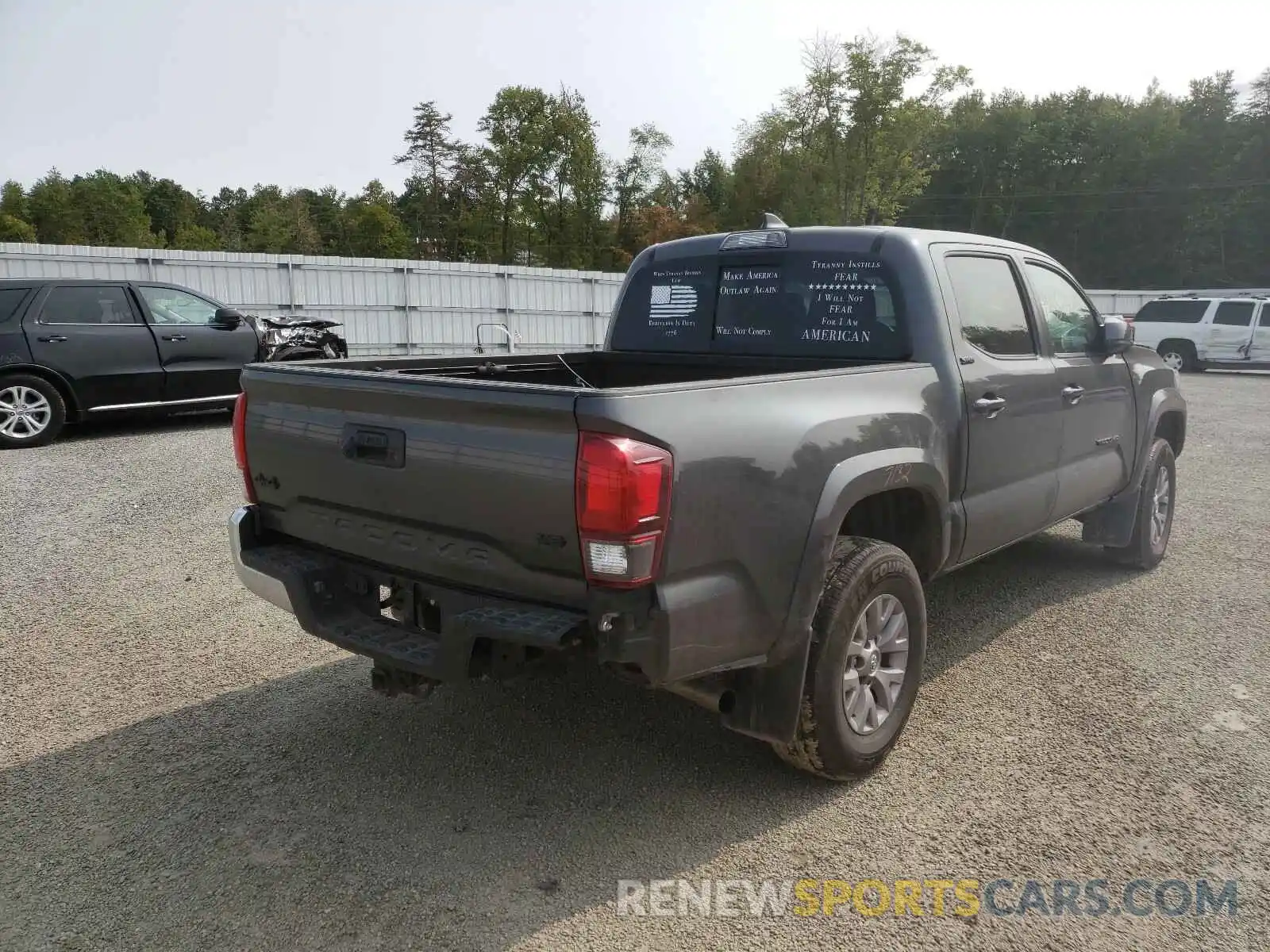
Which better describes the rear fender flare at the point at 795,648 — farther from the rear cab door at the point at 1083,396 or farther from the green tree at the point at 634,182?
the green tree at the point at 634,182

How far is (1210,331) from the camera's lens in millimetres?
21906

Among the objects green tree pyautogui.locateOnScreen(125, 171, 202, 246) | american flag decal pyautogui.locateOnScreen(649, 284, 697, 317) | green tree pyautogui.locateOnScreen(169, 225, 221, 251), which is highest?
green tree pyautogui.locateOnScreen(125, 171, 202, 246)

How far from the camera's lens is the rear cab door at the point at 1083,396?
4617 millimetres

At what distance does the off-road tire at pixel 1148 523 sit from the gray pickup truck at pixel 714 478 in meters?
1.14

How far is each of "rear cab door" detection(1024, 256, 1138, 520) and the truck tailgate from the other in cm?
303

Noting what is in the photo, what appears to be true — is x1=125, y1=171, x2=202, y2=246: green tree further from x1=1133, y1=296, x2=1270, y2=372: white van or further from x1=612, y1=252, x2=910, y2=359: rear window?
x1=612, y1=252, x2=910, y2=359: rear window

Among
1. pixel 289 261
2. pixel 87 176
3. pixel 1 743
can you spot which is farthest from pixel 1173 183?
pixel 87 176

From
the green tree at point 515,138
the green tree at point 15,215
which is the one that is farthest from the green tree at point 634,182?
the green tree at point 15,215

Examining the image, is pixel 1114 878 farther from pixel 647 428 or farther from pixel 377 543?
pixel 377 543

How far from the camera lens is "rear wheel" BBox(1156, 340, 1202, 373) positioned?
73.3 feet

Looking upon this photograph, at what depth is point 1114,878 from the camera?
9.13 feet

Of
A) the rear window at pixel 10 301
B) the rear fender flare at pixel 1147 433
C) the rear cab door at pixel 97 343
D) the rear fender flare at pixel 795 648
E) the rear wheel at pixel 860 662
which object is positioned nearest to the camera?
the rear fender flare at pixel 795 648

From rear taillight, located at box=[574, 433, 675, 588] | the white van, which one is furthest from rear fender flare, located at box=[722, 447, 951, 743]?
the white van

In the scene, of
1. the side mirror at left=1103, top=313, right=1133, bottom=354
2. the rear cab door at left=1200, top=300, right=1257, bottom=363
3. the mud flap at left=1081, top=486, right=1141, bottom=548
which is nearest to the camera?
the side mirror at left=1103, top=313, right=1133, bottom=354
